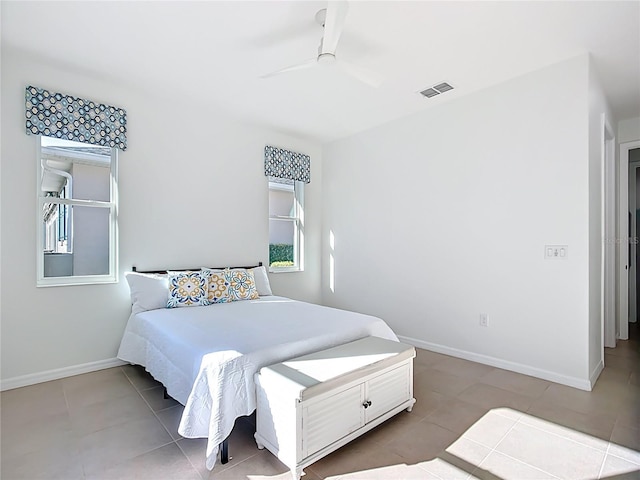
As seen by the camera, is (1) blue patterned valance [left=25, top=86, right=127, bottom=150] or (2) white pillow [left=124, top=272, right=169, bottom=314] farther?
(2) white pillow [left=124, top=272, right=169, bottom=314]

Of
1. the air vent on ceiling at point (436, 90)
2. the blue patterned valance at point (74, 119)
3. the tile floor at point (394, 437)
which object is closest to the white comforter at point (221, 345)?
the tile floor at point (394, 437)

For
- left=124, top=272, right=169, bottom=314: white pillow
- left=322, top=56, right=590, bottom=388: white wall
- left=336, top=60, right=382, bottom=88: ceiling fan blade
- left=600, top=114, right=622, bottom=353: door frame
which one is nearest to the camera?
left=336, top=60, right=382, bottom=88: ceiling fan blade

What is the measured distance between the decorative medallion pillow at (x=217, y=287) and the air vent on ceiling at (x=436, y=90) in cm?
275

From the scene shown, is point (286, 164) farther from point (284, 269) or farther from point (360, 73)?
point (360, 73)

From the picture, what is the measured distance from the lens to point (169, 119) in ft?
12.1

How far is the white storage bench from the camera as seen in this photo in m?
1.75

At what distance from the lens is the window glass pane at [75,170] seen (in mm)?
3109

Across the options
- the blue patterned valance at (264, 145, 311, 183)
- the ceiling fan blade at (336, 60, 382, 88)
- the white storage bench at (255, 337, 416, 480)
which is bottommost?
the white storage bench at (255, 337, 416, 480)

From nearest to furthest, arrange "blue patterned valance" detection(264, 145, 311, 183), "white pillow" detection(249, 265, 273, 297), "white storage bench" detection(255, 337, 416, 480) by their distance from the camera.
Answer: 1. "white storage bench" detection(255, 337, 416, 480)
2. "white pillow" detection(249, 265, 273, 297)
3. "blue patterned valance" detection(264, 145, 311, 183)

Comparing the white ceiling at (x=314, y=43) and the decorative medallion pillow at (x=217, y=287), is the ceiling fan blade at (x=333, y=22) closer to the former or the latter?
the white ceiling at (x=314, y=43)

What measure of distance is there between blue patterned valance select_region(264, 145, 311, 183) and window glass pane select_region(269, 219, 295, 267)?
2.10 ft

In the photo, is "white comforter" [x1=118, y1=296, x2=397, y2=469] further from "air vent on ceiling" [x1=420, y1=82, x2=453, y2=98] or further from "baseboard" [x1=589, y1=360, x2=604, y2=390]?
"air vent on ceiling" [x1=420, y1=82, x2=453, y2=98]

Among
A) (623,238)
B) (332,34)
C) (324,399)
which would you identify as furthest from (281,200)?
(623,238)

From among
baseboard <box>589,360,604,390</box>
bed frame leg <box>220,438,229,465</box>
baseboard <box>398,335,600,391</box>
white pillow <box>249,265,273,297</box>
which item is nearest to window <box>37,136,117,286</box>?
white pillow <box>249,265,273,297</box>
